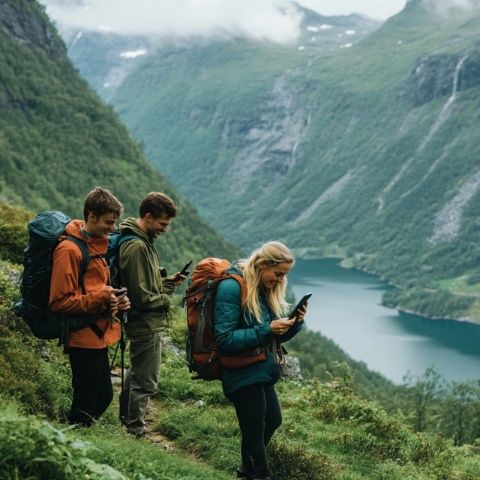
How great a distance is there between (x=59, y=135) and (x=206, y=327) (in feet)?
384

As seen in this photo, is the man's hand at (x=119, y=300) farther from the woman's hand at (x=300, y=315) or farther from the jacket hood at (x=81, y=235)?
the woman's hand at (x=300, y=315)

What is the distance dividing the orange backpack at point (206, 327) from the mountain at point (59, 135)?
89266 millimetres

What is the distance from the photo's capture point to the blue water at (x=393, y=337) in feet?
422

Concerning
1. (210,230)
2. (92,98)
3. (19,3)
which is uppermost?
(19,3)

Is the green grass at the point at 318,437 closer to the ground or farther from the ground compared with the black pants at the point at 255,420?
closer to the ground

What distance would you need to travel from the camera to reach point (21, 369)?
9.34 metres

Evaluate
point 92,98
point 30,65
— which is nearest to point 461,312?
point 92,98

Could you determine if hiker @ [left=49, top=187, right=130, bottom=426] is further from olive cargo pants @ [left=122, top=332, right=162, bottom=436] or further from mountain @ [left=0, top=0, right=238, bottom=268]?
mountain @ [left=0, top=0, right=238, bottom=268]

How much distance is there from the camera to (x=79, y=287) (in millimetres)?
7723

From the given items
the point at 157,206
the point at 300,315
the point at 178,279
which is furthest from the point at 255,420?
the point at 157,206

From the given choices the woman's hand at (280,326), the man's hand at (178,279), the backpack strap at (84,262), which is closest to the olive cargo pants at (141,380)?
the man's hand at (178,279)

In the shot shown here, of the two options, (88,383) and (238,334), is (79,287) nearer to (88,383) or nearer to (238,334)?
(88,383)

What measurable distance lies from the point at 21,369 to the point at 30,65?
11950cm

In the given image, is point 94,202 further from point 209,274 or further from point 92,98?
point 92,98
